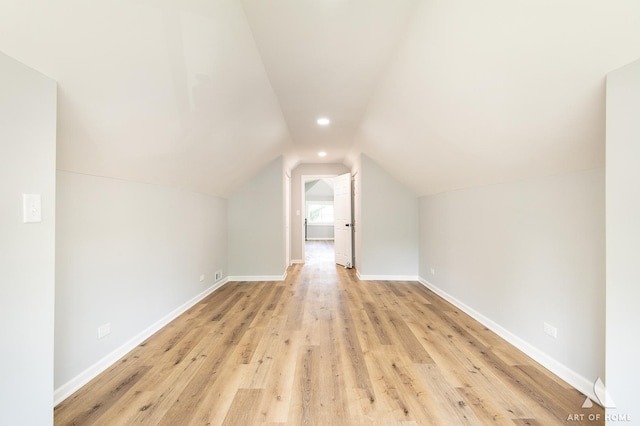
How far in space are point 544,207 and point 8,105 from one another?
3.25m

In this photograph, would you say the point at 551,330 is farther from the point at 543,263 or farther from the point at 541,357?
the point at 543,263

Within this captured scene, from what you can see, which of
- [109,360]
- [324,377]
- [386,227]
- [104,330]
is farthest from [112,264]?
[386,227]

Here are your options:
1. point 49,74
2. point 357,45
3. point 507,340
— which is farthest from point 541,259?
point 49,74

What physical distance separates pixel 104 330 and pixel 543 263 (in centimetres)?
344

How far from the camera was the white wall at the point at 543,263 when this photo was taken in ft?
5.33

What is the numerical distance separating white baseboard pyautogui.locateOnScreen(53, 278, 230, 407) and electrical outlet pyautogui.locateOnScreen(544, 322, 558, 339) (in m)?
3.37

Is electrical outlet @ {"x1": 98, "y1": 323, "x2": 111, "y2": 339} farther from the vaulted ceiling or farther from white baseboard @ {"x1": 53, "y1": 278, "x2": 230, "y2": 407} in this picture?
the vaulted ceiling

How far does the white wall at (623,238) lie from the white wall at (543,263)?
20.9 inches

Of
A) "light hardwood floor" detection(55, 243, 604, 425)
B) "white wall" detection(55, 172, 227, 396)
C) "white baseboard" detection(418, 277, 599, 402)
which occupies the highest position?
"white wall" detection(55, 172, 227, 396)

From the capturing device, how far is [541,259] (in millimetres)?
1982

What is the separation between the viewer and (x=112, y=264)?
6.48 feet

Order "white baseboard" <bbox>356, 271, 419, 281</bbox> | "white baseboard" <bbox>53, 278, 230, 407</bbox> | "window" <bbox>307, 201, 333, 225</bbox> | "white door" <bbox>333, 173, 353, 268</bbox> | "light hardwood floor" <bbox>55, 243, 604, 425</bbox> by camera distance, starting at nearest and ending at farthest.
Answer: "light hardwood floor" <bbox>55, 243, 604, 425</bbox>, "white baseboard" <bbox>53, 278, 230, 407</bbox>, "white baseboard" <bbox>356, 271, 419, 281</bbox>, "white door" <bbox>333, 173, 353, 268</bbox>, "window" <bbox>307, 201, 333, 225</bbox>

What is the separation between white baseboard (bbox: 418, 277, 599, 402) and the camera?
162 centimetres

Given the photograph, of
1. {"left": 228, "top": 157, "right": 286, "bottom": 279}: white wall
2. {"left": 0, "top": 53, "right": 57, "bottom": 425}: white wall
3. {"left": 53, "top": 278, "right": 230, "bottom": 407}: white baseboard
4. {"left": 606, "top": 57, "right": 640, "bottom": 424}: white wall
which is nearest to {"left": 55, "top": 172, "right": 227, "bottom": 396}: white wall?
{"left": 53, "top": 278, "right": 230, "bottom": 407}: white baseboard
